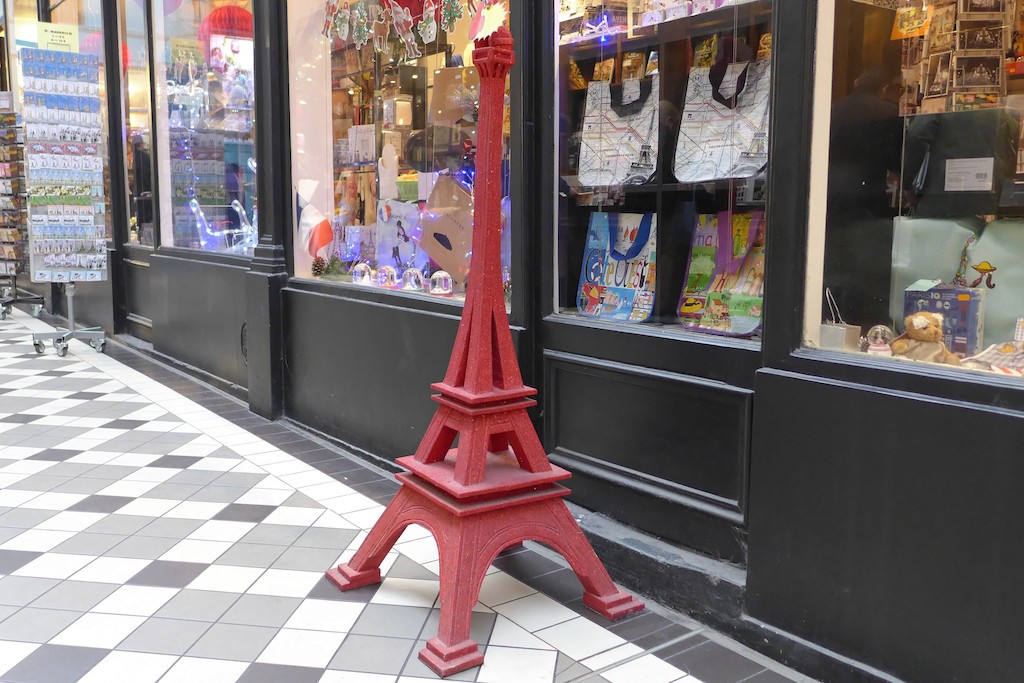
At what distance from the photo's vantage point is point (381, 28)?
4.54 meters

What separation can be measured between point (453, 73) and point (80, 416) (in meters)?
3.20

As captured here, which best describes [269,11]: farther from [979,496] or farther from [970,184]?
[979,496]

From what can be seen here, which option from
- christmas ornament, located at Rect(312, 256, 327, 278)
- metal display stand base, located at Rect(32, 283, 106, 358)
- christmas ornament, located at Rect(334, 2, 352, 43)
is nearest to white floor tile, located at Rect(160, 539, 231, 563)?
christmas ornament, located at Rect(312, 256, 327, 278)

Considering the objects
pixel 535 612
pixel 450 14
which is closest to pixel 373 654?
pixel 535 612

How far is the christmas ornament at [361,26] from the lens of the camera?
4.64m

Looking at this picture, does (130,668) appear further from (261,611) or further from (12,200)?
(12,200)

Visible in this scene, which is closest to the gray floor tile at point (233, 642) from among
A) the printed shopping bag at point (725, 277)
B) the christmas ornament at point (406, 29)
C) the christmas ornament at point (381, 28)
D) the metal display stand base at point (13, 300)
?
the printed shopping bag at point (725, 277)

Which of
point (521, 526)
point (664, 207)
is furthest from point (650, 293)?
point (521, 526)

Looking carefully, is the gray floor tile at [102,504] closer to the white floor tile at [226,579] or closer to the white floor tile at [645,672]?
the white floor tile at [226,579]

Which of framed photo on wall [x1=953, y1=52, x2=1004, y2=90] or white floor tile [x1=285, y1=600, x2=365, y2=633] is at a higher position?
framed photo on wall [x1=953, y1=52, x2=1004, y2=90]

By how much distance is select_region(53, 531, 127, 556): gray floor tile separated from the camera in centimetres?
315

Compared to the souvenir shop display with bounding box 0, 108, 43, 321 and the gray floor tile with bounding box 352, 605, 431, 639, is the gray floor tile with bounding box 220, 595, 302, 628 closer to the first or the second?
the gray floor tile with bounding box 352, 605, 431, 639

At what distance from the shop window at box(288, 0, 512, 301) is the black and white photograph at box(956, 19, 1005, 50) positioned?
1.73 m

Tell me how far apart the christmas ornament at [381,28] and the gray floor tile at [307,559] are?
273cm
